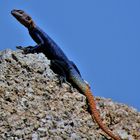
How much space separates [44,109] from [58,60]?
2199mm

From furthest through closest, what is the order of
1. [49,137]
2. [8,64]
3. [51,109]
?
[8,64] → [51,109] → [49,137]

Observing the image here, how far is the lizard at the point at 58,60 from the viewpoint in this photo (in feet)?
26.9

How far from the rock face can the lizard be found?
13 centimetres

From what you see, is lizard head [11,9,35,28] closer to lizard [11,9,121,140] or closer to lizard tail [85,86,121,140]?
lizard [11,9,121,140]

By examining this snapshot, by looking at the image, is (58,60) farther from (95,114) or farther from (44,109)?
Answer: (44,109)

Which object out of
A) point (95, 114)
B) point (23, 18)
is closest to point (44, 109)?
point (95, 114)

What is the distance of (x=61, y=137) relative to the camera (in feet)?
23.7

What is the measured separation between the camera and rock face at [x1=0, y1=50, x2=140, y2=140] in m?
7.24

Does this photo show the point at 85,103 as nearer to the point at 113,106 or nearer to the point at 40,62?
the point at 113,106

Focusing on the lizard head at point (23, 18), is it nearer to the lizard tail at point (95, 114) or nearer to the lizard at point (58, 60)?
the lizard at point (58, 60)

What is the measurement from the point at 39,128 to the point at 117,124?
5.16ft

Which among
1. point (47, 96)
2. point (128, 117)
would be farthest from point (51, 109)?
point (128, 117)

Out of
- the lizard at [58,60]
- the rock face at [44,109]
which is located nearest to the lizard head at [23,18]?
the lizard at [58,60]

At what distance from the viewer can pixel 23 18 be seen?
11039 millimetres
